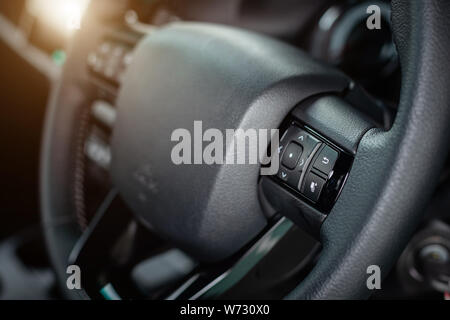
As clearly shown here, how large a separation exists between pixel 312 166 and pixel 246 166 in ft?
0.34

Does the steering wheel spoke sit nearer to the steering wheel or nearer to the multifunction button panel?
the steering wheel

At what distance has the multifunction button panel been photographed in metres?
0.55

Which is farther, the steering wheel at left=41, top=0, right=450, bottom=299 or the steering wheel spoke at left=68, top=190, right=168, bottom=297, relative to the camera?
the steering wheel spoke at left=68, top=190, right=168, bottom=297

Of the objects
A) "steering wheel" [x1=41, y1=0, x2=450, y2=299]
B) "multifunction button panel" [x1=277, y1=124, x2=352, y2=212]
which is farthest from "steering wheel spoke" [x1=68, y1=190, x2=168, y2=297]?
"multifunction button panel" [x1=277, y1=124, x2=352, y2=212]

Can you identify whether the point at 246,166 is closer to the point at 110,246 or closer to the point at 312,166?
the point at 312,166

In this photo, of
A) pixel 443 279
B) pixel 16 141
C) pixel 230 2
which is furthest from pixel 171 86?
pixel 16 141

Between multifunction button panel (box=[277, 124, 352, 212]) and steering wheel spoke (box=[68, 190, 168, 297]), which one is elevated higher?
multifunction button panel (box=[277, 124, 352, 212])

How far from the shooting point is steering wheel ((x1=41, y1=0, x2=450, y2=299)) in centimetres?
48

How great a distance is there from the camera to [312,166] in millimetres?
576

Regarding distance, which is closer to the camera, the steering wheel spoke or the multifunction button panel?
the multifunction button panel

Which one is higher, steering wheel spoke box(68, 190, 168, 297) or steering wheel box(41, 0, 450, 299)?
steering wheel box(41, 0, 450, 299)

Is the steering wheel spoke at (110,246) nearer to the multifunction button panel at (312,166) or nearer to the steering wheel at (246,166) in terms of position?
the steering wheel at (246,166)

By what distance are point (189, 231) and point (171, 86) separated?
0.70 feet

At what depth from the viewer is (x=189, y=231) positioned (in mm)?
723
